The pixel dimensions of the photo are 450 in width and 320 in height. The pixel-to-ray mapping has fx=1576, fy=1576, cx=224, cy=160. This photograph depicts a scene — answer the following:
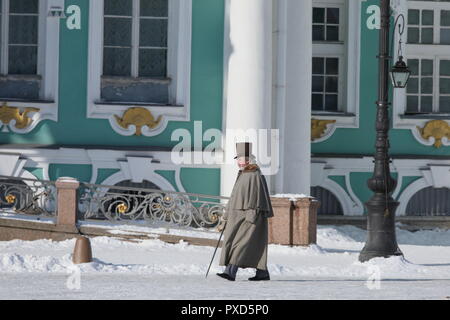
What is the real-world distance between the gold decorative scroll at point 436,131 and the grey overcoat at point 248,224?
375 inches

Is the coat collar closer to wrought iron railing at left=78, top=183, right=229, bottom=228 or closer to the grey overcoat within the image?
the grey overcoat

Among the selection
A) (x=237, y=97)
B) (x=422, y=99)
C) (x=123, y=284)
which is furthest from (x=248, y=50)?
(x=123, y=284)

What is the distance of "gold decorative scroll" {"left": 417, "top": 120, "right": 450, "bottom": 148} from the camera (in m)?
29.3

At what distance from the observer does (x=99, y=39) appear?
27.2m

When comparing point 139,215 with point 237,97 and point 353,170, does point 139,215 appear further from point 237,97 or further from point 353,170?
point 353,170

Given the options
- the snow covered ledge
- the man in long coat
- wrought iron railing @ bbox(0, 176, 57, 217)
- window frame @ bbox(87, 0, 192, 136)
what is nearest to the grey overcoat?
the man in long coat

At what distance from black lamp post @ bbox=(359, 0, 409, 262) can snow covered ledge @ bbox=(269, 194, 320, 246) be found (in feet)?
6.52

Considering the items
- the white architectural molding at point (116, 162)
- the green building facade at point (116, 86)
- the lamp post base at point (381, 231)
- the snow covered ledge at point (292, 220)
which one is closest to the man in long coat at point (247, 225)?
the lamp post base at point (381, 231)

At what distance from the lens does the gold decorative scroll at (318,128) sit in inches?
1140

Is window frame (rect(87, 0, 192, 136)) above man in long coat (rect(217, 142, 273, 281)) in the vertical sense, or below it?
above

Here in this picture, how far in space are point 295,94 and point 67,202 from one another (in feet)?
14.9

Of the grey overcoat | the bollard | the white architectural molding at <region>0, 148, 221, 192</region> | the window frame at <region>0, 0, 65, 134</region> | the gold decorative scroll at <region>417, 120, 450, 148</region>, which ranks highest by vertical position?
the window frame at <region>0, 0, 65, 134</region>

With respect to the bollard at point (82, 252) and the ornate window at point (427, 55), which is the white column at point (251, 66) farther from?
the bollard at point (82, 252)

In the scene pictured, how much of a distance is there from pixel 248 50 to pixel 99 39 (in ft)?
9.27
